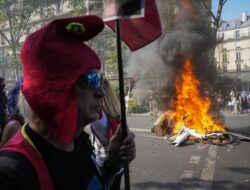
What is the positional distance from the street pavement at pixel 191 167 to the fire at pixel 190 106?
1.88 metres

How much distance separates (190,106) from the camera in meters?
13.0

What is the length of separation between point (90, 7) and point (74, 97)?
3.00 ft

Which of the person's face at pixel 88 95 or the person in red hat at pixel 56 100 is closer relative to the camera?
the person in red hat at pixel 56 100

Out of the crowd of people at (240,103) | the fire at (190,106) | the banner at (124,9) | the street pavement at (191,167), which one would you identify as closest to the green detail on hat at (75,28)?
the banner at (124,9)

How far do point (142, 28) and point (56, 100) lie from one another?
1296mm

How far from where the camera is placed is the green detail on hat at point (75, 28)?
157 centimetres

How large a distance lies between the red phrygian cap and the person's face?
83 millimetres

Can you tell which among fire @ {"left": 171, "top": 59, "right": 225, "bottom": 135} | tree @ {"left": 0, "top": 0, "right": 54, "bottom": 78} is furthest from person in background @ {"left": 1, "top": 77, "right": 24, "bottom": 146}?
tree @ {"left": 0, "top": 0, "right": 54, "bottom": 78}

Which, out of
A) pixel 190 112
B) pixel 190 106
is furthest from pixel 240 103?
pixel 190 112

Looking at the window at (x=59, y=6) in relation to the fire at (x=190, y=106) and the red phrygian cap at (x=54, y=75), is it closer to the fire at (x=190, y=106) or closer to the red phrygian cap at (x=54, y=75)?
the fire at (x=190, y=106)

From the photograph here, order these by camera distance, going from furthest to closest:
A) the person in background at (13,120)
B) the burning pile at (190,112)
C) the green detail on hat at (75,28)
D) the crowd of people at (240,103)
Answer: the crowd of people at (240,103)
the burning pile at (190,112)
the person in background at (13,120)
the green detail on hat at (75,28)

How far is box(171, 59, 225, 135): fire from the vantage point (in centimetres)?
1210

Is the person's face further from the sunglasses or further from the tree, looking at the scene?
the tree

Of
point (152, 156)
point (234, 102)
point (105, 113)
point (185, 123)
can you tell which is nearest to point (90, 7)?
point (105, 113)
